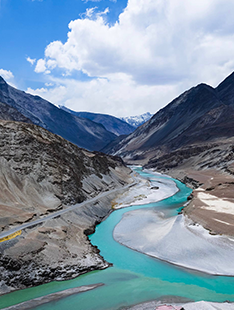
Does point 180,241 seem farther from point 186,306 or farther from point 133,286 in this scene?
point 186,306

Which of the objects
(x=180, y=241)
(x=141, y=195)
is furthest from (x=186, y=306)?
(x=141, y=195)

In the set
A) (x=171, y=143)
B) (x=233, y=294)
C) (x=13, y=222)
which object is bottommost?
(x=233, y=294)

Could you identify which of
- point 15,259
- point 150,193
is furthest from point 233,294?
point 150,193

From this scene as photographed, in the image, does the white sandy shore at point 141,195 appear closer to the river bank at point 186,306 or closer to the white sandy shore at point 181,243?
the white sandy shore at point 181,243

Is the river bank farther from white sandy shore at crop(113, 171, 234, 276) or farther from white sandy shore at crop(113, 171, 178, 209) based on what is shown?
white sandy shore at crop(113, 171, 178, 209)

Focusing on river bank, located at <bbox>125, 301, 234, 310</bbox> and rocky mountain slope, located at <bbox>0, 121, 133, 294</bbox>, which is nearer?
river bank, located at <bbox>125, 301, 234, 310</bbox>

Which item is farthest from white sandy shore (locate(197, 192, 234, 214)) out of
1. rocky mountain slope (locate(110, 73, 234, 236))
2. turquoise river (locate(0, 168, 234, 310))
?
turquoise river (locate(0, 168, 234, 310))

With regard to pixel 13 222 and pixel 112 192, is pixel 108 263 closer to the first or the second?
pixel 13 222
